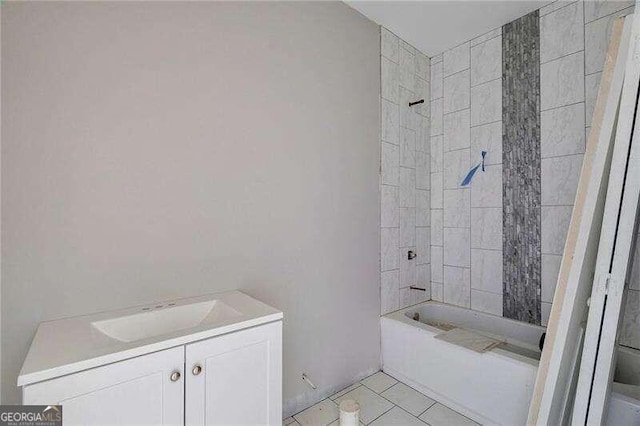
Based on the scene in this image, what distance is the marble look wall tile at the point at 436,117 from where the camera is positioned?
2797mm

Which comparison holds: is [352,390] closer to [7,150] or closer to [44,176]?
[44,176]

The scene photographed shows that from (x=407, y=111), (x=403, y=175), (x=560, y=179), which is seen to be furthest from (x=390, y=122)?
(x=560, y=179)

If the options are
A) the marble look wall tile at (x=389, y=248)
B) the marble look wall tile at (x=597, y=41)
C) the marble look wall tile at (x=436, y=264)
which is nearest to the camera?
the marble look wall tile at (x=597, y=41)

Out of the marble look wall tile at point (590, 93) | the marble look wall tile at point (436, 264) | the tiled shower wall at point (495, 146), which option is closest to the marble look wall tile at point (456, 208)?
the tiled shower wall at point (495, 146)

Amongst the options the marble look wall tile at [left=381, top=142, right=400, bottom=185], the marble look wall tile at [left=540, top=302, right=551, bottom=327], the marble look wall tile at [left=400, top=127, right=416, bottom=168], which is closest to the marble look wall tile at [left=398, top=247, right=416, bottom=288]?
the marble look wall tile at [left=381, top=142, right=400, bottom=185]

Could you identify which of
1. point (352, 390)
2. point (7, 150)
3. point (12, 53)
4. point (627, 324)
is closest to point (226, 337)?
point (7, 150)

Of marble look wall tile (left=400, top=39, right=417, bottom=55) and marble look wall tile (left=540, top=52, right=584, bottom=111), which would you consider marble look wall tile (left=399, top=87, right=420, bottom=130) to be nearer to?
marble look wall tile (left=400, top=39, right=417, bottom=55)

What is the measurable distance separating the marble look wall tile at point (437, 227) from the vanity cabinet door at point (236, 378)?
2.06 m

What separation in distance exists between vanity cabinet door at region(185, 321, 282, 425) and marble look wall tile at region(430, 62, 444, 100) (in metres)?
2.60

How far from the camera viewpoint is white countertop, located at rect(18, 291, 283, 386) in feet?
2.60

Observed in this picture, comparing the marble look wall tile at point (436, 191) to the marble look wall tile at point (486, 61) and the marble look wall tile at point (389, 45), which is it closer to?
the marble look wall tile at point (486, 61)

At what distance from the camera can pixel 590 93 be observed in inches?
77.4

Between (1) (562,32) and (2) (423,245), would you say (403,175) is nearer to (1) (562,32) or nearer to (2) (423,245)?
(2) (423,245)

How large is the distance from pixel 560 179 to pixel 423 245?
114 cm
